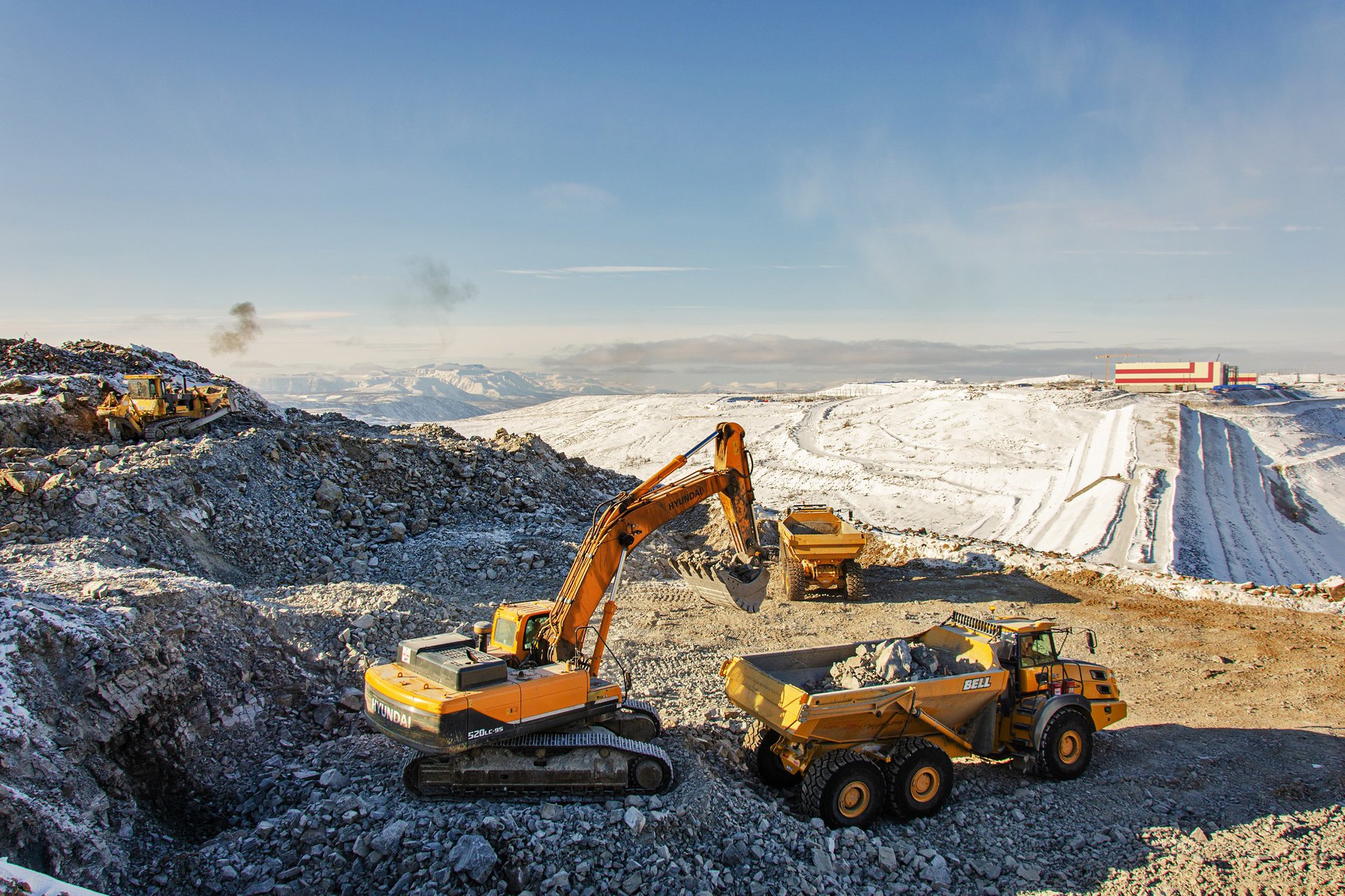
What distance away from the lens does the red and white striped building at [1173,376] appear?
4944 cm

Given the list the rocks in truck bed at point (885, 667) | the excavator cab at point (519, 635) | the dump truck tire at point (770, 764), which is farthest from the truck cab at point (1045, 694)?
the excavator cab at point (519, 635)

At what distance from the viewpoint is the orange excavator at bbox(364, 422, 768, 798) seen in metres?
6.10

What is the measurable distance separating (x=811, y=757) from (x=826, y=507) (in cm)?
1030

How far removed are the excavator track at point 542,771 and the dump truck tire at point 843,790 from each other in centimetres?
120

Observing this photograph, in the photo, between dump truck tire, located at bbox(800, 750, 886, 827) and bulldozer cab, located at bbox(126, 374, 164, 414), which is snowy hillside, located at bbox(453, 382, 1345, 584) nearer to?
dump truck tire, located at bbox(800, 750, 886, 827)

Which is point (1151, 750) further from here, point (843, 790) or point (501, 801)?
point (501, 801)

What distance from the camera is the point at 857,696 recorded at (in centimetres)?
648

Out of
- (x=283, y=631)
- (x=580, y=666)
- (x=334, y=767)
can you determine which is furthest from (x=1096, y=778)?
(x=283, y=631)

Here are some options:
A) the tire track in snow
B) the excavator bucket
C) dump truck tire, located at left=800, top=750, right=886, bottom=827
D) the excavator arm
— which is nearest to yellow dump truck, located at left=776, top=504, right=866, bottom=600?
the excavator arm

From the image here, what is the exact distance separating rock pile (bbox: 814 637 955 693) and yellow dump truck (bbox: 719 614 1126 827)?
15 mm

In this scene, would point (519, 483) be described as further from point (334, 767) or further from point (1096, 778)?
point (1096, 778)

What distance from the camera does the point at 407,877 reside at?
519 cm

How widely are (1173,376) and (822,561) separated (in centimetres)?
4724

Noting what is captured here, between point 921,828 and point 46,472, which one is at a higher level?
point 46,472
